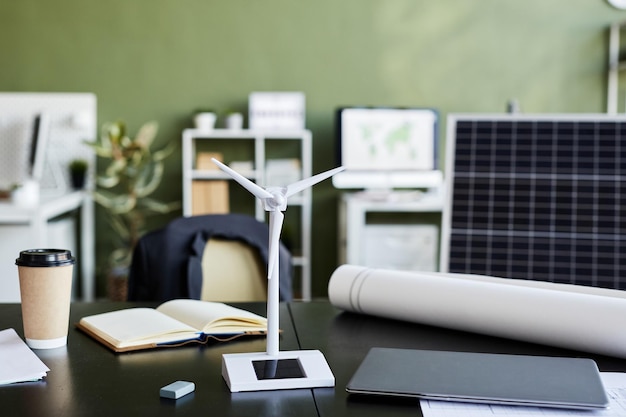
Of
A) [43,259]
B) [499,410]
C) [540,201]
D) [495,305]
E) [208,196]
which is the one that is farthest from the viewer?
[208,196]

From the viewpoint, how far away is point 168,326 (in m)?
Answer: 1.25

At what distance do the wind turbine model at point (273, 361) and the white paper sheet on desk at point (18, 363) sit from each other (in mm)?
260

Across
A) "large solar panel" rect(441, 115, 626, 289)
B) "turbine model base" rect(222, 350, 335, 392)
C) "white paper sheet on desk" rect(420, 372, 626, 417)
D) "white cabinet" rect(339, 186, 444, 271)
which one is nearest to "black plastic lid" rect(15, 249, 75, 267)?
"turbine model base" rect(222, 350, 335, 392)

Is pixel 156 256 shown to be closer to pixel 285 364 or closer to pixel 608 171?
pixel 285 364

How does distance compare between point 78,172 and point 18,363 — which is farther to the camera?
point 78,172

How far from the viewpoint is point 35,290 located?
1182 mm

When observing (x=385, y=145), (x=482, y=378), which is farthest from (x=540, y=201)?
(x=385, y=145)

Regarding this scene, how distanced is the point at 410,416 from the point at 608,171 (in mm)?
1525

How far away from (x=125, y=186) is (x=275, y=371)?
3866 mm

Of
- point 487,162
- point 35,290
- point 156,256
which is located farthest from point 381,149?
point 35,290

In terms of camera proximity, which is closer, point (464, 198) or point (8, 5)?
point (464, 198)

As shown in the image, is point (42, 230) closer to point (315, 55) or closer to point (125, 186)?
point (125, 186)

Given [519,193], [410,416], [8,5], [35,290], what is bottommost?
[410,416]

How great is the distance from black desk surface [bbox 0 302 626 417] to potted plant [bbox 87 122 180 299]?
300cm
